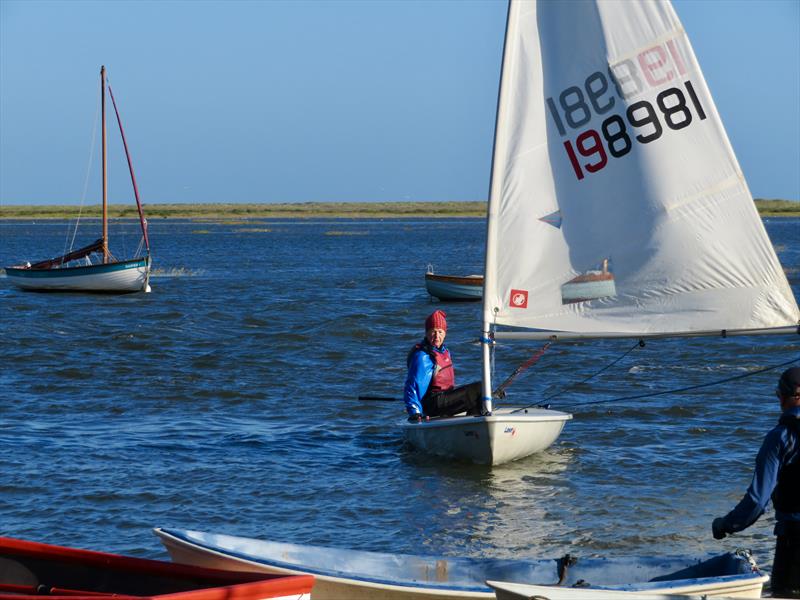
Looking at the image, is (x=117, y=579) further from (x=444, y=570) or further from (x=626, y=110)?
(x=626, y=110)

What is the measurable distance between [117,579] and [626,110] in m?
6.11

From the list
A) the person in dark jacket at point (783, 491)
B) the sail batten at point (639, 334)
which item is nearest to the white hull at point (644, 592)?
the person in dark jacket at point (783, 491)

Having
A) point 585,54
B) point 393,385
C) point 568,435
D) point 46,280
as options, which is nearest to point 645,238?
point 585,54

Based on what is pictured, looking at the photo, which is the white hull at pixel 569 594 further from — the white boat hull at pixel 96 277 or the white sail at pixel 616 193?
the white boat hull at pixel 96 277

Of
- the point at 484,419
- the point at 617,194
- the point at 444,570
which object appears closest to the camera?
the point at 444,570

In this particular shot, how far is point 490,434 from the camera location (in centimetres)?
1269

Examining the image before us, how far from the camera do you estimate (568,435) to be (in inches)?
627

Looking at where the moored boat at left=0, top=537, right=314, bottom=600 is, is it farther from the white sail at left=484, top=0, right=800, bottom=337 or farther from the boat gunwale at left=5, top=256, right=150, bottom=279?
the boat gunwale at left=5, top=256, right=150, bottom=279

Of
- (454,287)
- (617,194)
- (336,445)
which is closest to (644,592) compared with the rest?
(617,194)

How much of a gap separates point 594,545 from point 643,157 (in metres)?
3.57

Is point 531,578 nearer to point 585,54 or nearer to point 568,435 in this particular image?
point 585,54

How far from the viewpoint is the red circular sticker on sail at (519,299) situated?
1134cm

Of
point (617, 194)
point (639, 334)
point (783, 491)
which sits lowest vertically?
point (783, 491)

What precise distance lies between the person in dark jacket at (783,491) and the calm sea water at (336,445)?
3.32m
